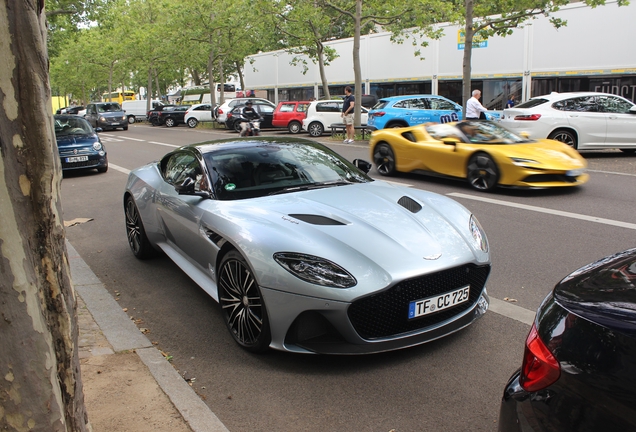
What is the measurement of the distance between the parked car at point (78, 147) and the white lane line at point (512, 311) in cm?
1191

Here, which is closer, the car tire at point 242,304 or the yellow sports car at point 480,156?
the car tire at point 242,304

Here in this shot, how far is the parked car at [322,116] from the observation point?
2494 centimetres

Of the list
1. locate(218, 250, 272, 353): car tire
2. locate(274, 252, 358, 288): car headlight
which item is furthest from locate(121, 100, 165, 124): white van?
locate(274, 252, 358, 288): car headlight

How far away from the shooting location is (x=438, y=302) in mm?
3777

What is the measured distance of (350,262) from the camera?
364cm

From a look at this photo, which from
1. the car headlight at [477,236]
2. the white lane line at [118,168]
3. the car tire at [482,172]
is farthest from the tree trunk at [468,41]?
the car headlight at [477,236]

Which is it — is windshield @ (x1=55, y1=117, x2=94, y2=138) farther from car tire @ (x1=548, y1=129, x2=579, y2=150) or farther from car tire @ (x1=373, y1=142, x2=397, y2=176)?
car tire @ (x1=548, y1=129, x2=579, y2=150)

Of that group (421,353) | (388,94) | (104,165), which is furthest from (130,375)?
(388,94)

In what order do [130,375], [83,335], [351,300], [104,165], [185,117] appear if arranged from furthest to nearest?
[185,117], [104,165], [83,335], [130,375], [351,300]

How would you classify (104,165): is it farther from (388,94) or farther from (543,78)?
Answer: (388,94)

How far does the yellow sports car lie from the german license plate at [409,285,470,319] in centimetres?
627

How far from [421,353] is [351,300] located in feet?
2.53

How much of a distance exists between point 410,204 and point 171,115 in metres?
37.6

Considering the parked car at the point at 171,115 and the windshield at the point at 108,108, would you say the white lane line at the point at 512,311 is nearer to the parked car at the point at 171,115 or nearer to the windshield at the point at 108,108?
the windshield at the point at 108,108
